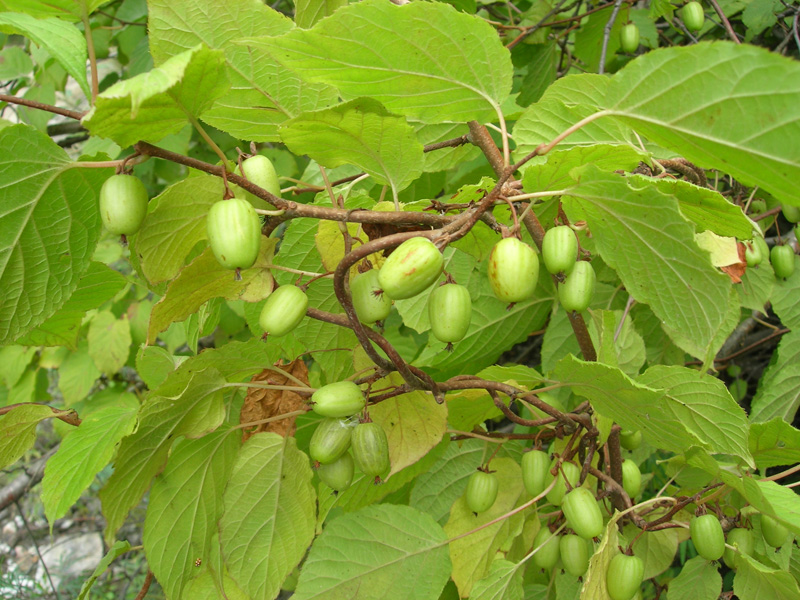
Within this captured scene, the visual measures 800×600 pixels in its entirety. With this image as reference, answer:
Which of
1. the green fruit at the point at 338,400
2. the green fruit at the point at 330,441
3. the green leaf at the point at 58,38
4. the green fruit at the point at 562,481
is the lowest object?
the green fruit at the point at 562,481

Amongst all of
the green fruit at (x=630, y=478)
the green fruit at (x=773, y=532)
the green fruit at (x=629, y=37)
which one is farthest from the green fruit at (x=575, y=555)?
the green fruit at (x=629, y=37)

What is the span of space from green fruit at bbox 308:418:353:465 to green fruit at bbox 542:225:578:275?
589mm

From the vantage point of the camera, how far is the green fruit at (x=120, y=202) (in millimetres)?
1021

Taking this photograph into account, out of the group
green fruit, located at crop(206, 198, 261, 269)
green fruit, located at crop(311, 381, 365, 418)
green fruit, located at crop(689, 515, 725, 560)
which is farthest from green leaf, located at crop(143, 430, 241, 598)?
green fruit, located at crop(689, 515, 725, 560)

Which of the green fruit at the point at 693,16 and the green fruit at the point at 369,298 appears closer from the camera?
the green fruit at the point at 369,298

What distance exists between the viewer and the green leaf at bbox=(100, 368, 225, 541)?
1227mm

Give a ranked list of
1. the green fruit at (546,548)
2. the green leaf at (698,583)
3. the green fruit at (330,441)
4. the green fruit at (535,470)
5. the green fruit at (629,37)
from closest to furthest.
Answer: the green fruit at (330,441)
the green fruit at (535,470)
the green fruit at (546,548)
the green leaf at (698,583)
the green fruit at (629,37)

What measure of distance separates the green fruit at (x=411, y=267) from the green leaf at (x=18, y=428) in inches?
40.7

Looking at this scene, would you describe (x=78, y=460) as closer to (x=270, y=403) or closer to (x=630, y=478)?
(x=270, y=403)

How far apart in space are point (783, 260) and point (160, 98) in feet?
7.59

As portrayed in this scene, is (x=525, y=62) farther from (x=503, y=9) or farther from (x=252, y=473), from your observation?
(x=252, y=473)

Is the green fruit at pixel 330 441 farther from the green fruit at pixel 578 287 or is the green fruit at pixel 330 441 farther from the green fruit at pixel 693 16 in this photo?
the green fruit at pixel 693 16

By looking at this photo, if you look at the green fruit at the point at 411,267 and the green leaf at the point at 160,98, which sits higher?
the green leaf at the point at 160,98

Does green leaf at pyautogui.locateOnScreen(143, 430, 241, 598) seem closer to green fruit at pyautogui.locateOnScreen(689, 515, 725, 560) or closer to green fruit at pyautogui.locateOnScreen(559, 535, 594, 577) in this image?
green fruit at pyautogui.locateOnScreen(559, 535, 594, 577)
